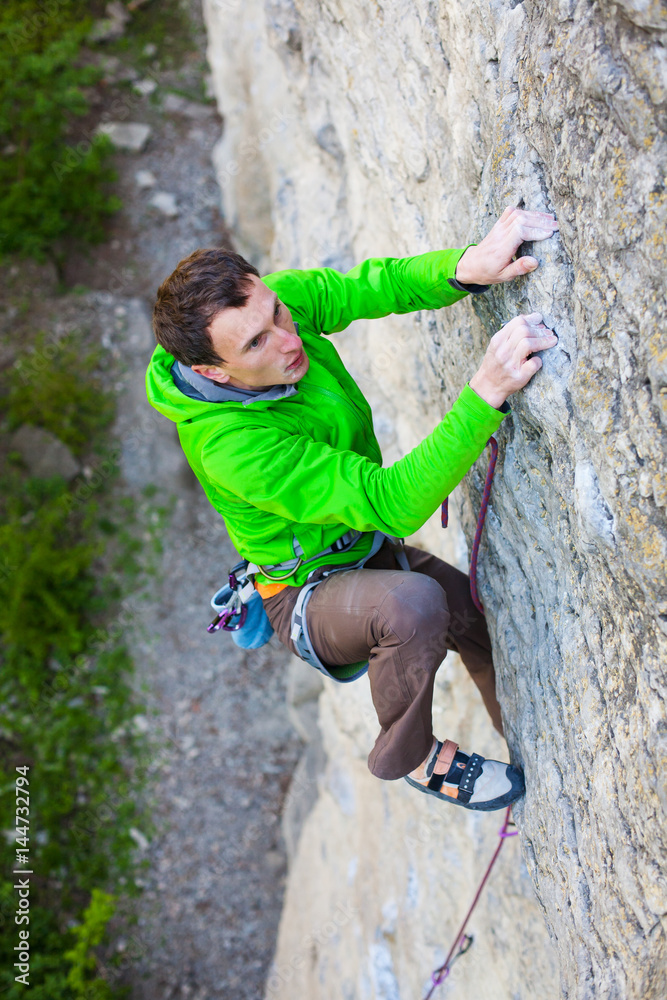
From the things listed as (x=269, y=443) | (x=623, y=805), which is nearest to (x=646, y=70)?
(x=269, y=443)

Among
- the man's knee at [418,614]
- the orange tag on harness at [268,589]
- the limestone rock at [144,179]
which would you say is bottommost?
the limestone rock at [144,179]

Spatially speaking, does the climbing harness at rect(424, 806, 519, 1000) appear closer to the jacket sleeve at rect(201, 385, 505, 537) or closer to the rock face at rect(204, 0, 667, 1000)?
the rock face at rect(204, 0, 667, 1000)

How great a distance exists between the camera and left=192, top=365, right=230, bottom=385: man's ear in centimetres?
259

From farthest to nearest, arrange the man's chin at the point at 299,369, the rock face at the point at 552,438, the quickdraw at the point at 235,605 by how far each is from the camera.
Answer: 1. the quickdraw at the point at 235,605
2. the man's chin at the point at 299,369
3. the rock face at the point at 552,438

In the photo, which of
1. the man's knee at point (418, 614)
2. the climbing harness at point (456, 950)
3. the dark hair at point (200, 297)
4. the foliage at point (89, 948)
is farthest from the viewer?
the foliage at point (89, 948)

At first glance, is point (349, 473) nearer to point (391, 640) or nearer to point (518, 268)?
point (391, 640)

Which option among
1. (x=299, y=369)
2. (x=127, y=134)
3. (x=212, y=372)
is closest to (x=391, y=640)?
(x=299, y=369)

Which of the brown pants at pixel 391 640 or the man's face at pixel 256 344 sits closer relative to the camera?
the man's face at pixel 256 344

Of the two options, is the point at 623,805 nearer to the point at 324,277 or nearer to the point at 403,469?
the point at 403,469

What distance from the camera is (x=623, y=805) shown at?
2008 mm

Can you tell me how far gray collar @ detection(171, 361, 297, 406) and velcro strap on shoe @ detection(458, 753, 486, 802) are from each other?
1.56 metres

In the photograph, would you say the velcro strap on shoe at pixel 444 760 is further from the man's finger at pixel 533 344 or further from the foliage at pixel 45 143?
the foliage at pixel 45 143

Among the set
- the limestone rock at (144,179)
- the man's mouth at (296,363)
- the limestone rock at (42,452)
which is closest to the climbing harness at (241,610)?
the man's mouth at (296,363)

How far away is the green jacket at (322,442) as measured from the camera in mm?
2254
